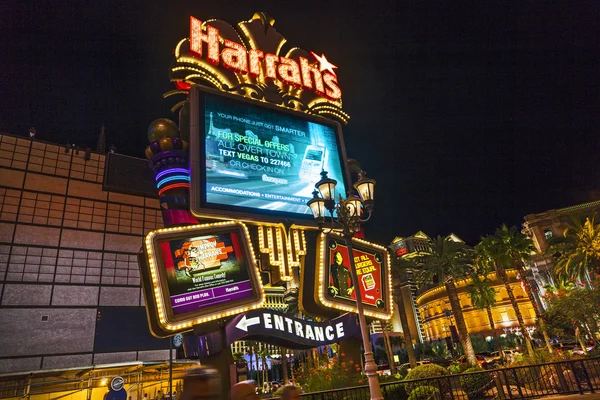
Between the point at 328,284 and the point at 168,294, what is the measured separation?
6160 millimetres

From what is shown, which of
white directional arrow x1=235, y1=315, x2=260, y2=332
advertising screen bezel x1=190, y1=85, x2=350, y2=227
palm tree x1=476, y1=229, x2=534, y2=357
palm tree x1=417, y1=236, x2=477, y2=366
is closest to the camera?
white directional arrow x1=235, y1=315, x2=260, y2=332

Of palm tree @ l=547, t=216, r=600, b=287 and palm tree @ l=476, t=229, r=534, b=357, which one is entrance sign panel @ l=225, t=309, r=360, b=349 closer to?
palm tree @ l=547, t=216, r=600, b=287

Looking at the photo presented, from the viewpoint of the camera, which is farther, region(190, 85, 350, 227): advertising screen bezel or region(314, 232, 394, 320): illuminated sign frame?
region(190, 85, 350, 227): advertising screen bezel

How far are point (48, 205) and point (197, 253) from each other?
27.3 meters

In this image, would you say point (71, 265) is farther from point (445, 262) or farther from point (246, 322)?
point (445, 262)

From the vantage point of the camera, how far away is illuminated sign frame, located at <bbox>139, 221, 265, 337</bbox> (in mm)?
12078

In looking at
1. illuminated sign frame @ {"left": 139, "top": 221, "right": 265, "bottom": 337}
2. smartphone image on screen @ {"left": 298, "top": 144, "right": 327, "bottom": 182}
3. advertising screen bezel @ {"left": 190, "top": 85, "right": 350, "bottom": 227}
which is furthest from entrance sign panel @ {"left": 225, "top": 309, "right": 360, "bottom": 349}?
smartphone image on screen @ {"left": 298, "top": 144, "right": 327, "bottom": 182}

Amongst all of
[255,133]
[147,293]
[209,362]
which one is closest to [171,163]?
[255,133]

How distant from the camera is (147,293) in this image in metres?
12.4

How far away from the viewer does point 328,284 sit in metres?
14.7

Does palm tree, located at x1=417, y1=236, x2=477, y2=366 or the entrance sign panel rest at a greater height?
palm tree, located at x1=417, y1=236, x2=477, y2=366

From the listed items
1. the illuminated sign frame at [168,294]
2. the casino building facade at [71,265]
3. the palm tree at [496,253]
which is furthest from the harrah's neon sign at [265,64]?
the palm tree at [496,253]

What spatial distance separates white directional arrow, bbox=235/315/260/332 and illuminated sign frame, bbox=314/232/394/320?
9.05 ft

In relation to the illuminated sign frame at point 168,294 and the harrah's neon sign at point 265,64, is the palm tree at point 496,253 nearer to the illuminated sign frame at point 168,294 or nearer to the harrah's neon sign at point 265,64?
the harrah's neon sign at point 265,64
